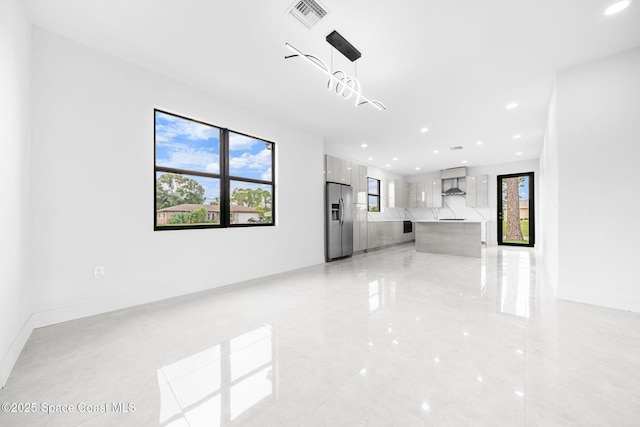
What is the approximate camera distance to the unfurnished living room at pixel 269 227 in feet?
4.84

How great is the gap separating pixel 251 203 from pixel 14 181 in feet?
8.67

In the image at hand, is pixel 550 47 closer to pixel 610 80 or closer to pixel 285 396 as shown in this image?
pixel 610 80

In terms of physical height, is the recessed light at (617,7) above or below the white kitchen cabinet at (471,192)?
above

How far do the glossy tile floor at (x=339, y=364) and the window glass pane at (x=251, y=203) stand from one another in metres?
1.48

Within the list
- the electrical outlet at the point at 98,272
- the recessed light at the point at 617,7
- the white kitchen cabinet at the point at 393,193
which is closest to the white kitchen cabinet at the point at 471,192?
the white kitchen cabinet at the point at 393,193

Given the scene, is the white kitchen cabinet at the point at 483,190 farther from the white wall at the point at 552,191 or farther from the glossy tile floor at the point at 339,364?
the glossy tile floor at the point at 339,364

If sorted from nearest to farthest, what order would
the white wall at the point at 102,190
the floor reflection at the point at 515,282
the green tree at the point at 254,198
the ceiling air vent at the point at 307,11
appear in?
the ceiling air vent at the point at 307,11 → the white wall at the point at 102,190 → the floor reflection at the point at 515,282 → the green tree at the point at 254,198

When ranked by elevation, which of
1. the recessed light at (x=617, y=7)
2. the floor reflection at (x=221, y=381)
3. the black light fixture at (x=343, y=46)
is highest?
the recessed light at (x=617, y=7)

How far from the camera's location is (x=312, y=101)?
3836 mm

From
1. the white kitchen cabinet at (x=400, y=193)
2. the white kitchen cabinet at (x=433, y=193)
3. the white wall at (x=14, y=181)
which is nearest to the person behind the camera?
the white wall at (x=14, y=181)

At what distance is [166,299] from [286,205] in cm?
234

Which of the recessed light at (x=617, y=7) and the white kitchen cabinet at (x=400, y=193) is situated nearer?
the recessed light at (x=617, y=7)

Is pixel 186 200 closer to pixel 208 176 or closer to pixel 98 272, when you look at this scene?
pixel 208 176

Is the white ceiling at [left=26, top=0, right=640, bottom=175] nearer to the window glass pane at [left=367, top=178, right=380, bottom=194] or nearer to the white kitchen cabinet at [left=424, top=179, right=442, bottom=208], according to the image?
the window glass pane at [left=367, top=178, right=380, bottom=194]
